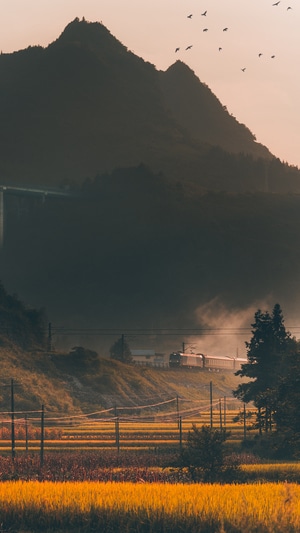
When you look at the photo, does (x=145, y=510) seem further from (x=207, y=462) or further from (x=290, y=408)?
(x=290, y=408)

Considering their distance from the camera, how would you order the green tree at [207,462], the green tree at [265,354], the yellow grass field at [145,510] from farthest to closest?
the green tree at [265,354], the green tree at [207,462], the yellow grass field at [145,510]

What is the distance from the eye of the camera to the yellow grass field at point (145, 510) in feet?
149

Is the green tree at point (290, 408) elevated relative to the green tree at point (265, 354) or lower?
lower

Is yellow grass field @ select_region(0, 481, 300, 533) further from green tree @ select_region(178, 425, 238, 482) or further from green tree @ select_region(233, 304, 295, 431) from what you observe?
green tree @ select_region(233, 304, 295, 431)

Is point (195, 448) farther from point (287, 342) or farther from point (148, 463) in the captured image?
point (287, 342)

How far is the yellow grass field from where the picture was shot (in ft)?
149

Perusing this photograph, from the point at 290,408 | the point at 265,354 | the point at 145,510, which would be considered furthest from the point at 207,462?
the point at 265,354

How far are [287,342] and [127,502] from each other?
9583cm

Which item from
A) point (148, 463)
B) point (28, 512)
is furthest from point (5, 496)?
point (148, 463)

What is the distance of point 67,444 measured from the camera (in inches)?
5438

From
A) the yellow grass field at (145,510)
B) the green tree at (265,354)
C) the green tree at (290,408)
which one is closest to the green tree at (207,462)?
the green tree at (290,408)

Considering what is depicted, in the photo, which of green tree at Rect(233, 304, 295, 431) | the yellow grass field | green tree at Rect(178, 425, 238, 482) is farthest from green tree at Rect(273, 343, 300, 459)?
green tree at Rect(233, 304, 295, 431)

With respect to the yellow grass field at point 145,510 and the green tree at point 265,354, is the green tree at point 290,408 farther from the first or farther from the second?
the green tree at point 265,354

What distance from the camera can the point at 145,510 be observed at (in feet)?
162
